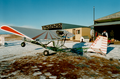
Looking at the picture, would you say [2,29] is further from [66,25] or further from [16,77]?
[66,25]

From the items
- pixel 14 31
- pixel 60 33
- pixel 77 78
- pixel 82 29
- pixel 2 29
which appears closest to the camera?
pixel 77 78

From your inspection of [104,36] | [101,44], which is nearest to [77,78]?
[101,44]

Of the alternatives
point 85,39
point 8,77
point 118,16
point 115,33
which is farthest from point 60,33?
point 115,33

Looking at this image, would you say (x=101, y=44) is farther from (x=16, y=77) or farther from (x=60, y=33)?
(x=16, y=77)

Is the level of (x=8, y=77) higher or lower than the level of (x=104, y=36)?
lower

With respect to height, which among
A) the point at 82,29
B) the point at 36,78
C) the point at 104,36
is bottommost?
the point at 36,78

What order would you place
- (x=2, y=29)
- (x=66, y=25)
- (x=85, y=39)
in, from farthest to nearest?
(x=66, y=25), (x=85, y=39), (x=2, y=29)

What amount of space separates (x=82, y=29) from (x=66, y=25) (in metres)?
10.1

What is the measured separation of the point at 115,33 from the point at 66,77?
22.9m

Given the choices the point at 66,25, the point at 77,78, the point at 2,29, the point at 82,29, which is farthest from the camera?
the point at 66,25

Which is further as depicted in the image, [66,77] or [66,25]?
[66,25]

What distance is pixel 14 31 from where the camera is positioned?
16.8 ft

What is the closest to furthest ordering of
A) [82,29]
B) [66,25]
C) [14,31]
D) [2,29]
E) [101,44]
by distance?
[14,31], [2,29], [101,44], [82,29], [66,25]

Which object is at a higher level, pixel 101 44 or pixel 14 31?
pixel 14 31
